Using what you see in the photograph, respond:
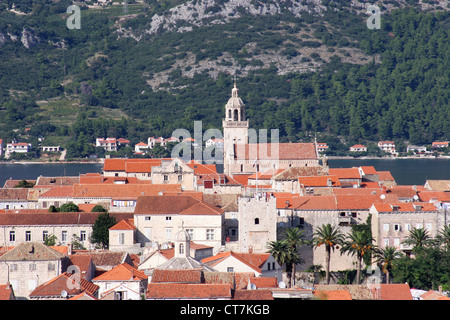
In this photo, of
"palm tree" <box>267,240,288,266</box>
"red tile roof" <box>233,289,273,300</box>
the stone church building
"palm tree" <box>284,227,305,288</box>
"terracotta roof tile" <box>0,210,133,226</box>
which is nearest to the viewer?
"red tile roof" <box>233,289,273,300</box>

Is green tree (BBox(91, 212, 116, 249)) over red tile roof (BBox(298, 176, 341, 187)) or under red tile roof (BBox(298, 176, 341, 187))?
under

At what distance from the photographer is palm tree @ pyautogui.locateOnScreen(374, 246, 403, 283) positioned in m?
50.9

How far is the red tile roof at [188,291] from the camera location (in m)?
35.5

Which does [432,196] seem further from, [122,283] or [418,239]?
[122,283]

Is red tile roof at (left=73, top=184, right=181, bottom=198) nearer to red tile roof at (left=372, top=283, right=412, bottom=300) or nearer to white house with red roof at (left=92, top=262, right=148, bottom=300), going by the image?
white house with red roof at (left=92, top=262, right=148, bottom=300)

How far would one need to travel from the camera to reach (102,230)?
58.4 metres

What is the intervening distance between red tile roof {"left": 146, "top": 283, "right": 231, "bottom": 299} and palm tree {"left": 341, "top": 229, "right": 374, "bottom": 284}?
1662 cm

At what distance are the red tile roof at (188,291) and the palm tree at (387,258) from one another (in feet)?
54.2

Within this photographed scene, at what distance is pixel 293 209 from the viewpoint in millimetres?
58000

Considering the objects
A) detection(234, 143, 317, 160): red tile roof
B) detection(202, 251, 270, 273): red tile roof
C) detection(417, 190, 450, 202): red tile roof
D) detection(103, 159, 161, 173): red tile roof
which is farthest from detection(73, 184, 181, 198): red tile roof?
detection(202, 251, 270, 273): red tile roof

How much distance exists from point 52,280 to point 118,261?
6910 mm

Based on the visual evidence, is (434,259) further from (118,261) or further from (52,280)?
(52,280)
